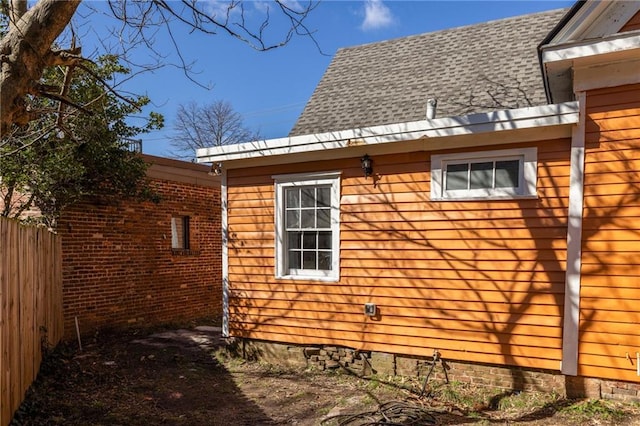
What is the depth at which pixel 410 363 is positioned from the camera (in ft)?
18.5

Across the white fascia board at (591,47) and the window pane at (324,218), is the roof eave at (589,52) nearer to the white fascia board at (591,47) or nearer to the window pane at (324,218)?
the white fascia board at (591,47)

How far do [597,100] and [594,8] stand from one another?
37.7 inches

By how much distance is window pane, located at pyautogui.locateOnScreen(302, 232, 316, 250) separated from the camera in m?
6.41

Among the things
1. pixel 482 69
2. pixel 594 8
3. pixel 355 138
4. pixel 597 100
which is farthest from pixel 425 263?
pixel 482 69

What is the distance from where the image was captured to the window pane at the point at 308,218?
6391mm

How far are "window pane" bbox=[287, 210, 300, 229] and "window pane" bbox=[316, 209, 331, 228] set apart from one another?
0.35 meters

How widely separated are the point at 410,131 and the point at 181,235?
24.0 feet

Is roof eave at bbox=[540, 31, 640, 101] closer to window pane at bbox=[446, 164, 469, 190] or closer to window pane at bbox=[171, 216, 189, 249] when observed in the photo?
window pane at bbox=[446, 164, 469, 190]

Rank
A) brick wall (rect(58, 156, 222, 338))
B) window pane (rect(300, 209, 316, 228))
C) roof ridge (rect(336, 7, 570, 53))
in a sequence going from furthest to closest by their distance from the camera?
roof ridge (rect(336, 7, 570, 53)) → brick wall (rect(58, 156, 222, 338)) → window pane (rect(300, 209, 316, 228))

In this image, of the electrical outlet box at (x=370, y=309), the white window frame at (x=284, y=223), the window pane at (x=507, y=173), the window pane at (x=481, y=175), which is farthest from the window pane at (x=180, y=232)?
the window pane at (x=507, y=173)

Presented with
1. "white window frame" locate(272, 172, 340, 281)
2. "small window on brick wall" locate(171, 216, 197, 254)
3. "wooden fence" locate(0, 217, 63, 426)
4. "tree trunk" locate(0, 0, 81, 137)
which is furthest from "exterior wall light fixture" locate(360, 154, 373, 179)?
"small window on brick wall" locate(171, 216, 197, 254)

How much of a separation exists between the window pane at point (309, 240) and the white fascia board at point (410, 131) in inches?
50.6

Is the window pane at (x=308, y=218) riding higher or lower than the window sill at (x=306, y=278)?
higher

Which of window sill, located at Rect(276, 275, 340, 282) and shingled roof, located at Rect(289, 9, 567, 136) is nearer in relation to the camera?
window sill, located at Rect(276, 275, 340, 282)
